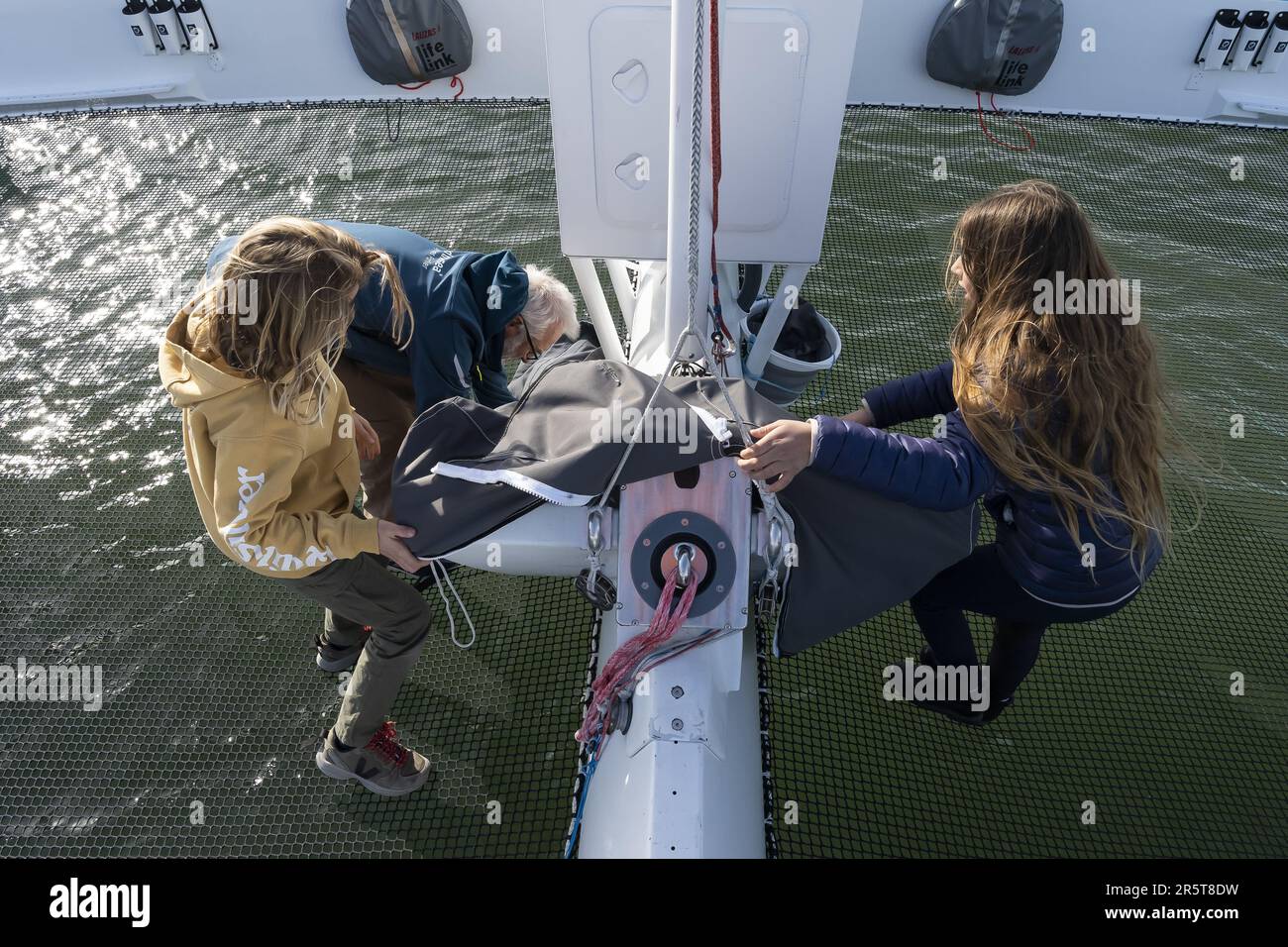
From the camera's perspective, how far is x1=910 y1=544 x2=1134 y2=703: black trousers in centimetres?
164

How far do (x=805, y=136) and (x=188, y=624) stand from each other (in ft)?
7.02

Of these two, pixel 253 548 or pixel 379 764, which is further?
pixel 379 764

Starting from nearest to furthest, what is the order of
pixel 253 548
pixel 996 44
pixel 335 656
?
pixel 253 548, pixel 335 656, pixel 996 44

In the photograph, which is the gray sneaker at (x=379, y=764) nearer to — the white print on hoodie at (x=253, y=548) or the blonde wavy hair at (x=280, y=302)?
the white print on hoodie at (x=253, y=548)

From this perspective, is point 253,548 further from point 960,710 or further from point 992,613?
point 960,710

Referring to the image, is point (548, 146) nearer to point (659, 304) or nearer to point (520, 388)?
point (659, 304)

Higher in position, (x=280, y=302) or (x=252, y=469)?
(x=280, y=302)

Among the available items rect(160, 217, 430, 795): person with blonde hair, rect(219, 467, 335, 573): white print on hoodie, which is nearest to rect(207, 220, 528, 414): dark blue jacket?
rect(160, 217, 430, 795): person with blonde hair

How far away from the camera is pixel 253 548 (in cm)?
137

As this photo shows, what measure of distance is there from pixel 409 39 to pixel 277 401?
3.73 m
